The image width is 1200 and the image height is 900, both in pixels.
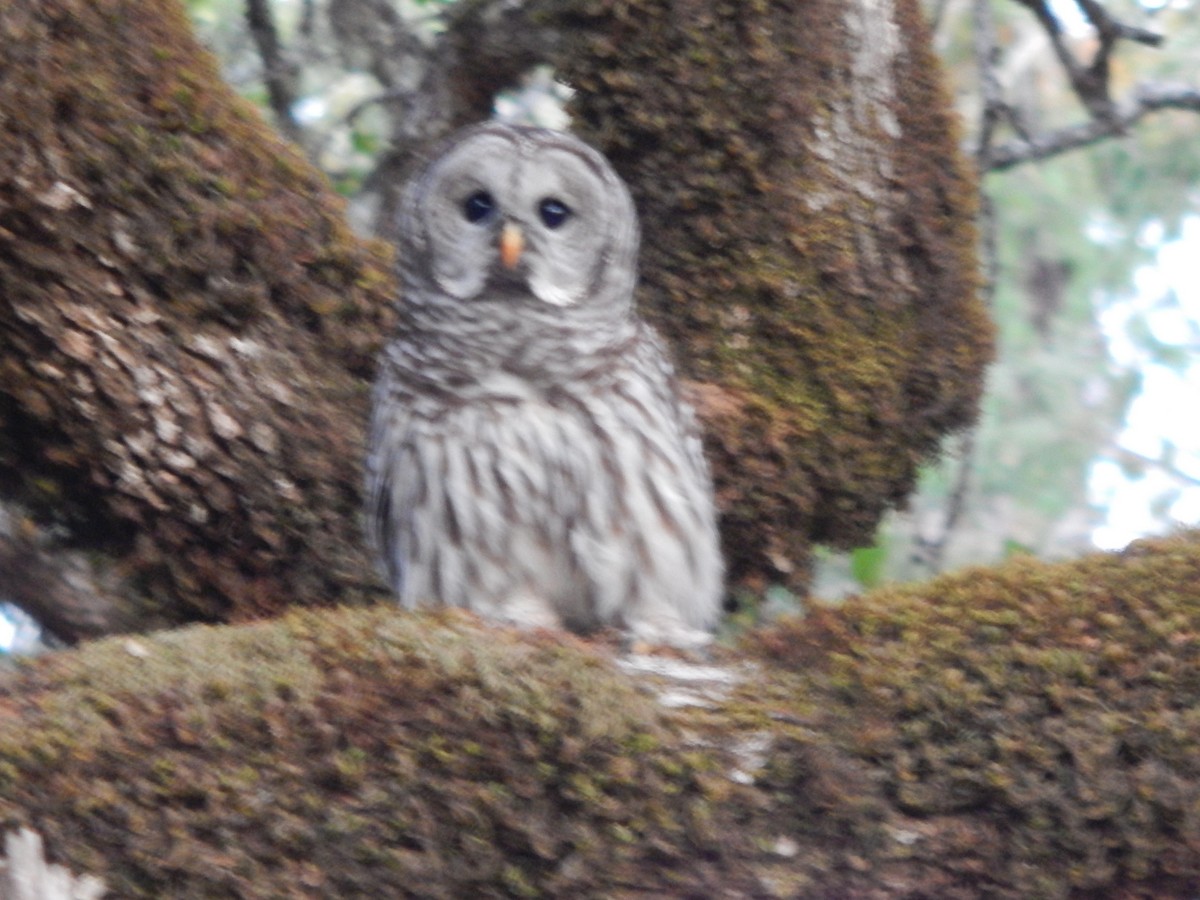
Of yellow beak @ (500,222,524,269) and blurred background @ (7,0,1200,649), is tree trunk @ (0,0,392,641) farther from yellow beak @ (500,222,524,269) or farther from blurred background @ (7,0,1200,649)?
blurred background @ (7,0,1200,649)

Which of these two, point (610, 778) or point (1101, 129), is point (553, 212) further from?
point (1101, 129)

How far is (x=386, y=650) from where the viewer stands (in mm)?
2355

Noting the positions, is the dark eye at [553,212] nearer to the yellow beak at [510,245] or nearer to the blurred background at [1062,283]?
the yellow beak at [510,245]

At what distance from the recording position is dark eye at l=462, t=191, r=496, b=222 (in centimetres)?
355

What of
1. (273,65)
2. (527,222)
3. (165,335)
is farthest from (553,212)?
(273,65)

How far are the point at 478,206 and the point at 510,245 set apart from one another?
0.57 ft

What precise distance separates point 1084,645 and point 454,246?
5.80ft

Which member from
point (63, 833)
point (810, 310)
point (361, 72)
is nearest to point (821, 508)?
point (810, 310)

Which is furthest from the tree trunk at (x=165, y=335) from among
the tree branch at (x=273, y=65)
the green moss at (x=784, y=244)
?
the tree branch at (x=273, y=65)

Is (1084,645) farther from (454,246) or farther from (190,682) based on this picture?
(454,246)

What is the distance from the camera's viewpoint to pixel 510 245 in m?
3.46

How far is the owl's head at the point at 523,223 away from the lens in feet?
11.5

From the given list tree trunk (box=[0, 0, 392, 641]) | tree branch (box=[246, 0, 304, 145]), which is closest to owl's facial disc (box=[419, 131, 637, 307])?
tree trunk (box=[0, 0, 392, 641])

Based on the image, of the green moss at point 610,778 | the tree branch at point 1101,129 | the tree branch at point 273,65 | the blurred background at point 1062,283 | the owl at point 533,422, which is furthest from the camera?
the blurred background at point 1062,283
